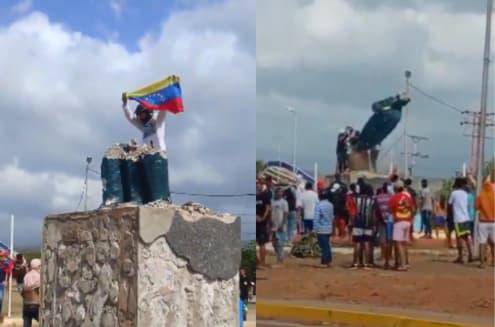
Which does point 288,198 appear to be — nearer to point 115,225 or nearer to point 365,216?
point 365,216

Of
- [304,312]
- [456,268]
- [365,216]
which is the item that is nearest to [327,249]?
[365,216]

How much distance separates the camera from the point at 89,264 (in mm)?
8219

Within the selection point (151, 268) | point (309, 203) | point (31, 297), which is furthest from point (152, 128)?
point (309, 203)

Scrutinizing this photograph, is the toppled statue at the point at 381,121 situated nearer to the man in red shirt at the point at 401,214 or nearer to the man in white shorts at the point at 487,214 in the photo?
the man in red shirt at the point at 401,214

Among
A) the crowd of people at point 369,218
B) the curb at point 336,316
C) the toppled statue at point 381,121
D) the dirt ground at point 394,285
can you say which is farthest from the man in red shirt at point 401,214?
the toppled statue at point 381,121

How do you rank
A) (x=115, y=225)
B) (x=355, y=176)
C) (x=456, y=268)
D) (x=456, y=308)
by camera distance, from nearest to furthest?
(x=115, y=225) < (x=456, y=308) < (x=456, y=268) < (x=355, y=176)

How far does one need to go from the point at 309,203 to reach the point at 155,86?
9.63 m

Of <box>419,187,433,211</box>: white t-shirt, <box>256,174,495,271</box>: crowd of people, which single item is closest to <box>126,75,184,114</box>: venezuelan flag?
<box>256,174,495,271</box>: crowd of people

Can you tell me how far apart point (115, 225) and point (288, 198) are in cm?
983

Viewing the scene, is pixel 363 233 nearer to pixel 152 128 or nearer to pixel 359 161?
pixel 359 161

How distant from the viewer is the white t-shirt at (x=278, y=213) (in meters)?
16.1

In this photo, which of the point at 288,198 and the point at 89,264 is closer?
the point at 89,264

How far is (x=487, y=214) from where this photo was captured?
1411 cm

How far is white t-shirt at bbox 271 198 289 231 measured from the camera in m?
16.1
